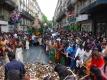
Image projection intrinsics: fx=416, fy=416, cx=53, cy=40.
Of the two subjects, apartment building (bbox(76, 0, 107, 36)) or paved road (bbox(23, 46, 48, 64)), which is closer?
paved road (bbox(23, 46, 48, 64))

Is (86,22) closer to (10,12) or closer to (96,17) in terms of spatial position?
(96,17)

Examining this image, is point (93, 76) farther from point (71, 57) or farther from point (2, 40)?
point (2, 40)

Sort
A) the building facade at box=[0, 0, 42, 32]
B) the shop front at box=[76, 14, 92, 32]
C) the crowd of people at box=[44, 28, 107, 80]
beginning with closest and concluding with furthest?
the crowd of people at box=[44, 28, 107, 80] → the shop front at box=[76, 14, 92, 32] → the building facade at box=[0, 0, 42, 32]

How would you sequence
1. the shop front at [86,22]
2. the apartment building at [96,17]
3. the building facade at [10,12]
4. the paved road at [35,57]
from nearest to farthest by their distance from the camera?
the paved road at [35,57], the apartment building at [96,17], the shop front at [86,22], the building facade at [10,12]

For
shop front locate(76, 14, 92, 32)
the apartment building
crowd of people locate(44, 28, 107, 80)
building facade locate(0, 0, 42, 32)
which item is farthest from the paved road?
building facade locate(0, 0, 42, 32)

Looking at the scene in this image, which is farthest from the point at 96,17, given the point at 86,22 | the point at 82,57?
the point at 82,57

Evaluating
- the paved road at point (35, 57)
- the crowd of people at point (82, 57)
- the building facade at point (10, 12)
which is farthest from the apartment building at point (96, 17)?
the crowd of people at point (82, 57)

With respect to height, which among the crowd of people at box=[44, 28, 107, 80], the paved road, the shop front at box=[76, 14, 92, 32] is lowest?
the paved road

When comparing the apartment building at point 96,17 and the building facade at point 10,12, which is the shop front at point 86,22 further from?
the building facade at point 10,12

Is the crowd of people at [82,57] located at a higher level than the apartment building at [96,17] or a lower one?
lower

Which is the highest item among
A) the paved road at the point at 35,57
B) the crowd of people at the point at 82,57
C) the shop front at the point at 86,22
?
→ the shop front at the point at 86,22

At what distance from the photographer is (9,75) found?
967 cm

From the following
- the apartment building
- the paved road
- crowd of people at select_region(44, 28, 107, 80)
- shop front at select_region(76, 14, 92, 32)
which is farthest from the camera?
shop front at select_region(76, 14, 92, 32)

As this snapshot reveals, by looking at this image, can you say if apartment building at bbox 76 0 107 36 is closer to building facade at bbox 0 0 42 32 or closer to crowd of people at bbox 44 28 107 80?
building facade at bbox 0 0 42 32
